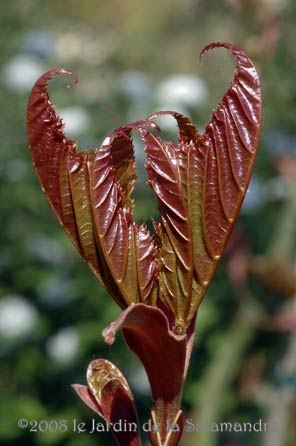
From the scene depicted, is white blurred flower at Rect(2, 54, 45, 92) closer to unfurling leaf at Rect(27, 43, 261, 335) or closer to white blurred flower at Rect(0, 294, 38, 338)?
white blurred flower at Rect(0, 294, 38, 338)

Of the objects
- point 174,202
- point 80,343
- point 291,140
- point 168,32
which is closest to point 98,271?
point 174,202

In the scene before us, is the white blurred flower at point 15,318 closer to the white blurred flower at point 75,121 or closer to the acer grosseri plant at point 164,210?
the white blurred flower at point 75,121

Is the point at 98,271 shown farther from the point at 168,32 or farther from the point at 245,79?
the point at 168,32

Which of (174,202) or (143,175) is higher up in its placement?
(143,175)

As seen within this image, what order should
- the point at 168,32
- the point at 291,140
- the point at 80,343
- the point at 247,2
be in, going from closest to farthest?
the point at 247,2 < the point at 80,343 < the point at 291,140 < the point at 168,32

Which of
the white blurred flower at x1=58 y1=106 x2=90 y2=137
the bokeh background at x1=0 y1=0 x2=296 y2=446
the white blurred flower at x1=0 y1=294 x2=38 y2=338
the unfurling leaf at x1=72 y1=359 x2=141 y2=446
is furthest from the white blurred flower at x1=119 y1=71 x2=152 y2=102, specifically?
the unfurling leaf at x1=72 y1=359 x2=141 y2=446

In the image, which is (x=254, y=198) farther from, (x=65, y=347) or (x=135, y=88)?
(x=65, y=347)
